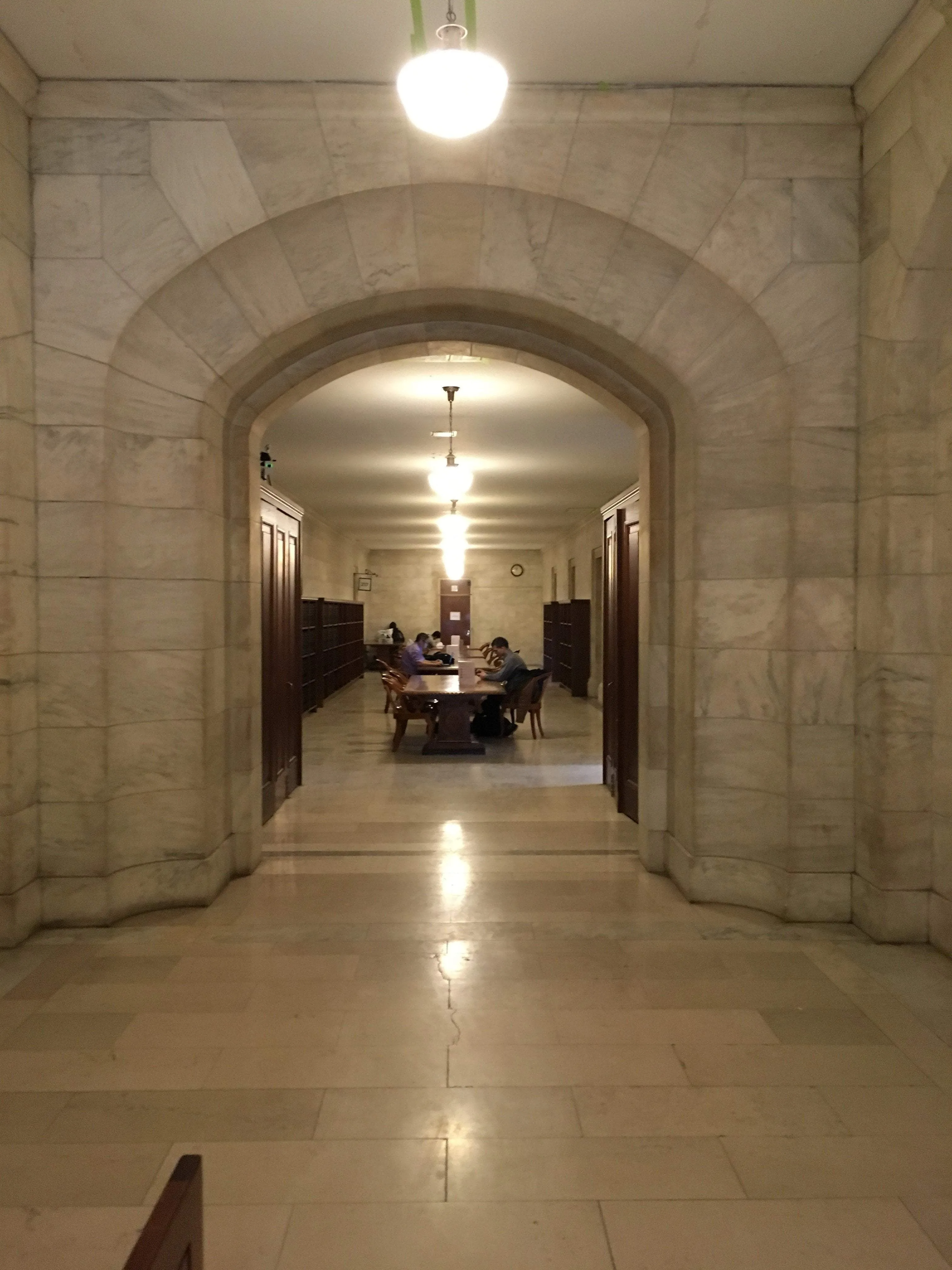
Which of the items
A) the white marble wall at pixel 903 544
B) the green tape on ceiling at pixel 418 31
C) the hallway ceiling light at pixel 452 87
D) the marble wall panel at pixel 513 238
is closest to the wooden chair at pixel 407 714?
the marble wall panel at pixel 513 238

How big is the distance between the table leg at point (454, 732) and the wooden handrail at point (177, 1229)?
792cm

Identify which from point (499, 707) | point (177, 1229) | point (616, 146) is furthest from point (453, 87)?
point (499, 707)

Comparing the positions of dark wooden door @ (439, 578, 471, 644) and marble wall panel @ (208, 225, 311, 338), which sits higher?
marble wall panel @ (208, 225, 311, 338)

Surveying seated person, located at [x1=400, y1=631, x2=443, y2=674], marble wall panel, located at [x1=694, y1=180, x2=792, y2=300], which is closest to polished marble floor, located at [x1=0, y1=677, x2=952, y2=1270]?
marble wall panel, located at [x1=694, y1=180, x2=792, y2=300]

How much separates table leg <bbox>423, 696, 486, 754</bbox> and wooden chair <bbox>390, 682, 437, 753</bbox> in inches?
6.5

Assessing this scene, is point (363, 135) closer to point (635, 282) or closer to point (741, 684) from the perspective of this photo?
point (635, 282)

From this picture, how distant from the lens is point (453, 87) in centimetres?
254

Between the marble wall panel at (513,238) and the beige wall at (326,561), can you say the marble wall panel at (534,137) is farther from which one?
the beige wall at (326,561)

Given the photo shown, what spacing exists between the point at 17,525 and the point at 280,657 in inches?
113

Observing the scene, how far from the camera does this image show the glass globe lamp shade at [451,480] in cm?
838

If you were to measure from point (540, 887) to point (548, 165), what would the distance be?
317 centimetres

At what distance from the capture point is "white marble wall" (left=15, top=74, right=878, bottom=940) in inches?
157

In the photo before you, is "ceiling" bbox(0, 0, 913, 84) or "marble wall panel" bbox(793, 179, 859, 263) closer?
"ceiling" bbox(0, 0, 913, 84)

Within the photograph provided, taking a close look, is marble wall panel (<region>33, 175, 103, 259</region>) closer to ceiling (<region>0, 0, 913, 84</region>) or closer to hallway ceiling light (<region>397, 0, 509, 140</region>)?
ceiling (<region>0, 0, 913, 84</region>)
